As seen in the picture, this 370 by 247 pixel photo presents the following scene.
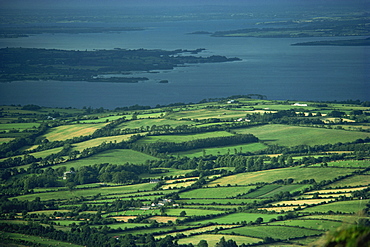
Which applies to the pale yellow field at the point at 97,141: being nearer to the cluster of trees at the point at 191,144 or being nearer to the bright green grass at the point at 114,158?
the bright green grass at the point at 114,158

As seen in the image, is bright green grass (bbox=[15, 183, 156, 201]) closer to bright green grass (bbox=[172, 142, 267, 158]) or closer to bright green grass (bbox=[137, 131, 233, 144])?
bright green grass (bbox=[172, 142, 267, 158])

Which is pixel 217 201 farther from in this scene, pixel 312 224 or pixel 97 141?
pixel 97 141

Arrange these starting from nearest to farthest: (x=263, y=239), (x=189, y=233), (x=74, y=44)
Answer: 1. (x=263, y=239)
2. (x=189, y=233)
3. (x=74, y=44)

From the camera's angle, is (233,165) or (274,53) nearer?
(233,165)

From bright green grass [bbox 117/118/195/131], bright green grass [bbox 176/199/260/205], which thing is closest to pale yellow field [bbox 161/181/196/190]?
bright green grass [bbox 176/199/260/205]

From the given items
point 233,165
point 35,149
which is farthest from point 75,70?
point 233,165

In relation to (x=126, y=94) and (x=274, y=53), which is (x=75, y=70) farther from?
(x=274, y=53)

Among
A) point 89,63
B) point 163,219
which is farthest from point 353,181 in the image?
point 89,63
